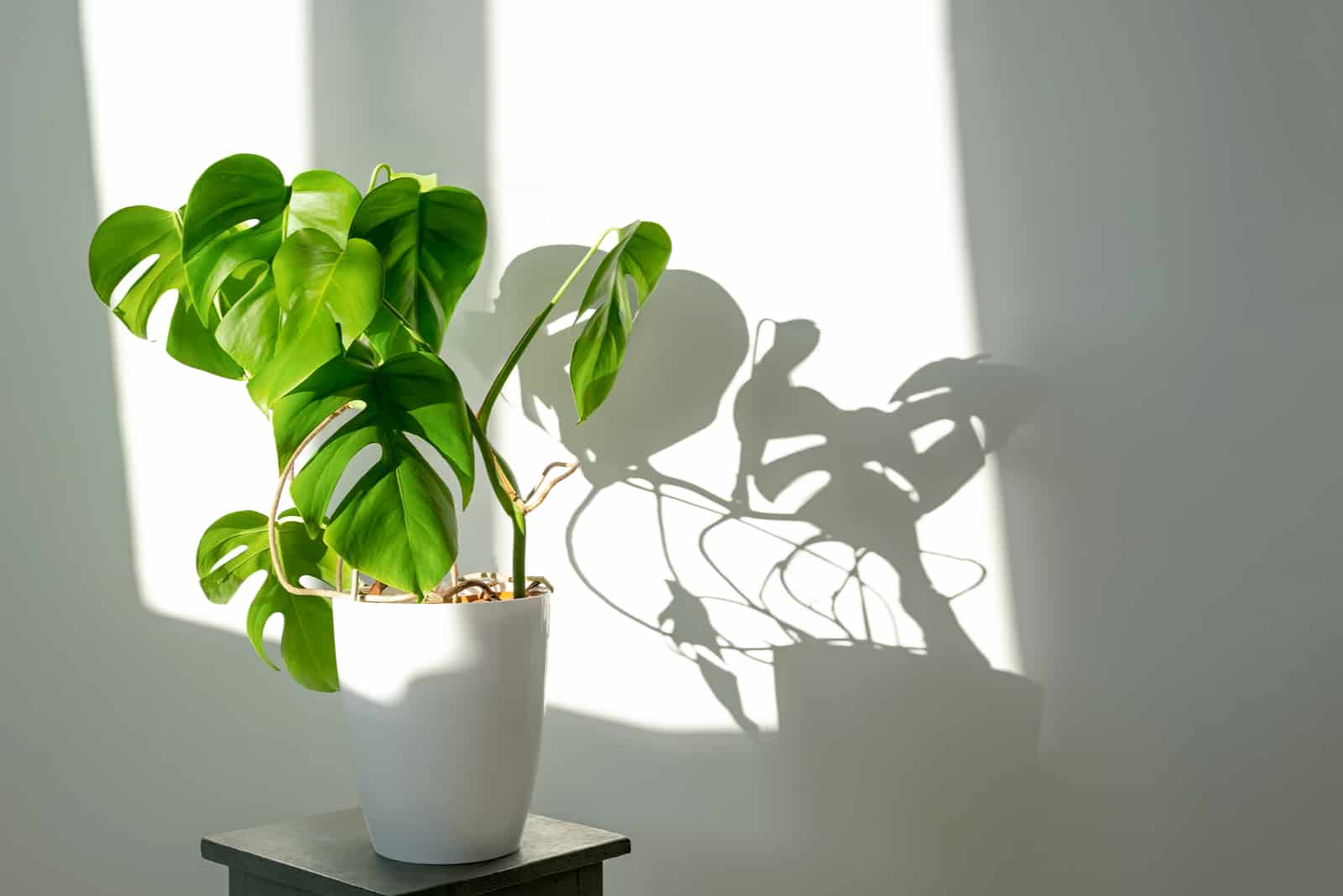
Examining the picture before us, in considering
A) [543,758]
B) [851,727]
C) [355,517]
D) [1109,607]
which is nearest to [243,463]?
[543,758]

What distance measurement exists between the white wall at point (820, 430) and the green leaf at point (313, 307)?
557mm

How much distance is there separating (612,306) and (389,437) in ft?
1.15

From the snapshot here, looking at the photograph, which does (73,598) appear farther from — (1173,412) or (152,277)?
(1173,412)

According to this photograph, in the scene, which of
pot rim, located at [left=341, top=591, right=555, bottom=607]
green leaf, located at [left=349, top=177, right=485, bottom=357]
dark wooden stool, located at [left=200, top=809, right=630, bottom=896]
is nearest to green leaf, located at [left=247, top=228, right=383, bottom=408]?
green leaf, located at [left=349, top=177, right=485, bottom=357]

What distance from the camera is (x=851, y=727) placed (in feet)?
5.30

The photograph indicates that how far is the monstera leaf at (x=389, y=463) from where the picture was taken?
1.29 metres

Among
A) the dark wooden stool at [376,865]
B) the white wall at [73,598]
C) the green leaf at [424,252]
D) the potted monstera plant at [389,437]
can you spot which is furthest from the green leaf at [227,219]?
the white wall at [73,598]

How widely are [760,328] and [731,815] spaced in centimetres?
64

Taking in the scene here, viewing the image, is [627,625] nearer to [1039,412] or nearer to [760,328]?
[760,328]

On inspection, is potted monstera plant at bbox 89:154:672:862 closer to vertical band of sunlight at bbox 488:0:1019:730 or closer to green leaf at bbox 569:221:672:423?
green leaf at bbox 569:221:672:423

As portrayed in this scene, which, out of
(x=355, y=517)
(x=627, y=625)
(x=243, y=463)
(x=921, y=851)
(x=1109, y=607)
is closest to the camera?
(x=355, y=517)

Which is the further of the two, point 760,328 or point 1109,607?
point 760,328

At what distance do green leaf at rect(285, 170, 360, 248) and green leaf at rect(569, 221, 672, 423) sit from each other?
29cm

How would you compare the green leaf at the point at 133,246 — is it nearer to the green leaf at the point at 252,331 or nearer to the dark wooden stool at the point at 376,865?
the green leaf at the point at 252,331
